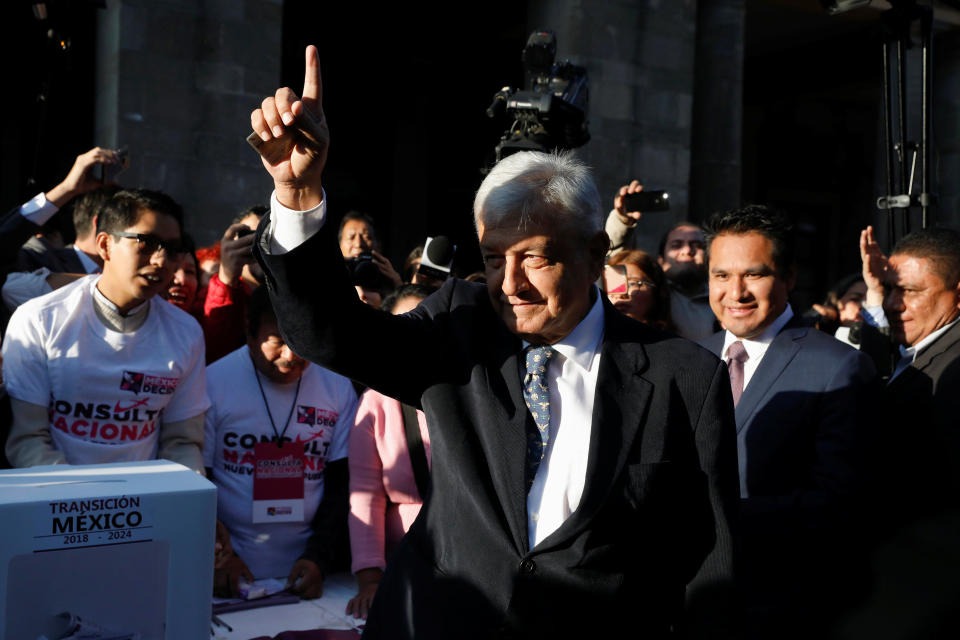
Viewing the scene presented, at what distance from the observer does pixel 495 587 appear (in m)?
1.96

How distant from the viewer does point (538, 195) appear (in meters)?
2.08

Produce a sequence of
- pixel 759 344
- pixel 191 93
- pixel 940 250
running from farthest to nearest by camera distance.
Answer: pixel 191 93 → pixel 940 250 → pixel 759 344

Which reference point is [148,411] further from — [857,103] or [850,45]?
[857,103]

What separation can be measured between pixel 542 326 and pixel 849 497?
111 cm

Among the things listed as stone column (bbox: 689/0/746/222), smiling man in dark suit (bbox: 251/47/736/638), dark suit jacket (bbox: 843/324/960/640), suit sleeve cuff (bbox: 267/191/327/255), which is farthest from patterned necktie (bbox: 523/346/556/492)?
stone column (bbox: 689/0/746/222)

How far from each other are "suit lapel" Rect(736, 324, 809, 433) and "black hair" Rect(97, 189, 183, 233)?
218 cm

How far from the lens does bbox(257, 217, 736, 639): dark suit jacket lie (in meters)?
1.94

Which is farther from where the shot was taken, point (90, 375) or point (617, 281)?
point (617, 281)

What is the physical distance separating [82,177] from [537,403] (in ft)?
9.65

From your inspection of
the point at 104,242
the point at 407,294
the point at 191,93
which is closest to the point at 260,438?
the point at 407,294

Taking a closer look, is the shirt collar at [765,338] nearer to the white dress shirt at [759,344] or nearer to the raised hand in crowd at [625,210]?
the white dress shirt at [759,344]

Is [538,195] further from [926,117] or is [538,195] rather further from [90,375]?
[926,117]

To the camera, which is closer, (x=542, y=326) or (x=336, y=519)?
(x=542, y=326)

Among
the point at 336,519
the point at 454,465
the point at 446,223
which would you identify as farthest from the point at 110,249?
the point at 446,223
